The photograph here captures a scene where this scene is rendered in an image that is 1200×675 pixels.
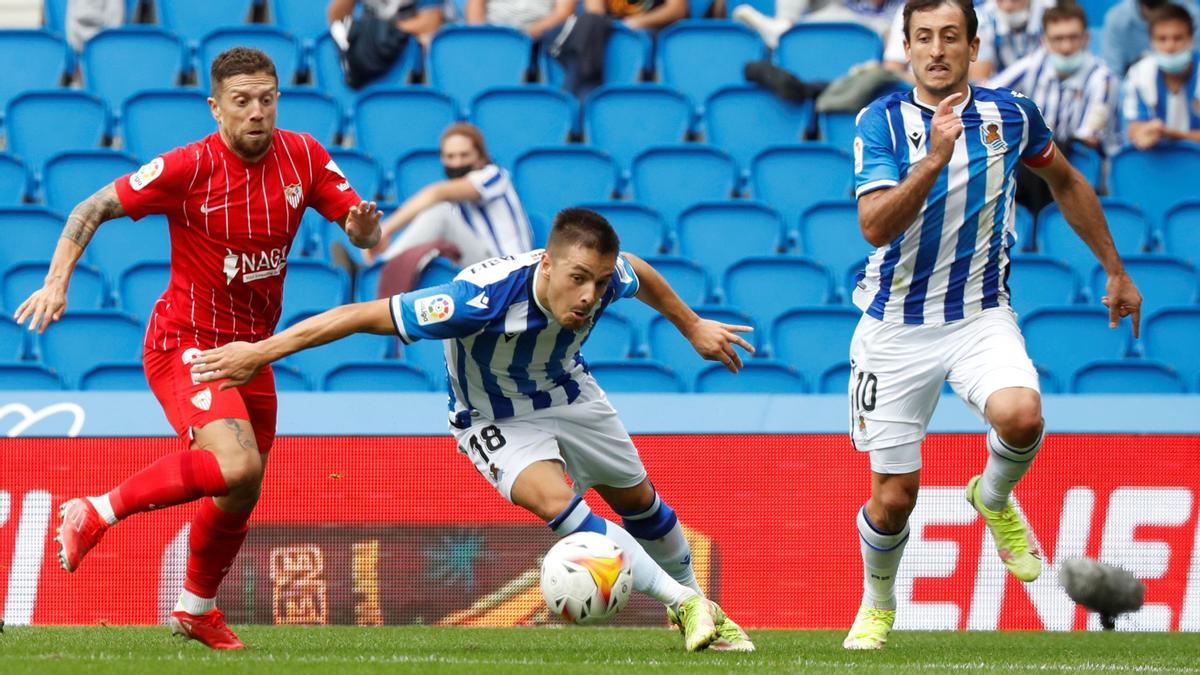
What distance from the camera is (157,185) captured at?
21.7 feet

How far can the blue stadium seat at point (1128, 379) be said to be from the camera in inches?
386

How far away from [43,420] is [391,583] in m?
1.95

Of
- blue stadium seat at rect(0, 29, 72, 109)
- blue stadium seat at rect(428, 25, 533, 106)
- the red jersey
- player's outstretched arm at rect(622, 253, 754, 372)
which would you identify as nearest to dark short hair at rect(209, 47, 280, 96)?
the red jersey

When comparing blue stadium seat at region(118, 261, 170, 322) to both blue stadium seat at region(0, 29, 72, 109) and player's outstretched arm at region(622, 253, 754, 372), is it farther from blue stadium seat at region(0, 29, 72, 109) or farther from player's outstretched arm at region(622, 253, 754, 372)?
player's outstretched arm at region(622, 253, 754, 372)

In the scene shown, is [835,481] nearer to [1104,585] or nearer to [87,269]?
[1104,585]

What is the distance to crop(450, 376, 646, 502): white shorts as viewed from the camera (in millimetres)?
6535

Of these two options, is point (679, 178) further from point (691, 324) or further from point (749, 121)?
point (691, 324)

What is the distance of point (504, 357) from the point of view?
6.52 m

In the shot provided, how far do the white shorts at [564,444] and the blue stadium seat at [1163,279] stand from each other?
5.15 meters

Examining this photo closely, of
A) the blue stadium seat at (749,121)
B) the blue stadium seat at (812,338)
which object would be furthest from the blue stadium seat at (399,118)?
the blue stadium seat at (812,338)

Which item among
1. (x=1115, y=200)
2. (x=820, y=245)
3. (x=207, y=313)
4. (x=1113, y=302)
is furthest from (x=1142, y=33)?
(x=207, y=313)

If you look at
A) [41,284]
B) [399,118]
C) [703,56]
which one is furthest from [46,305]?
[703,56]

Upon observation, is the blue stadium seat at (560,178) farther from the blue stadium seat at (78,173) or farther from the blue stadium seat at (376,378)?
the blue stadium seat at (78,173)

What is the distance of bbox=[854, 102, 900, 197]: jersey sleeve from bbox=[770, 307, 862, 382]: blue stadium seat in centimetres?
364
